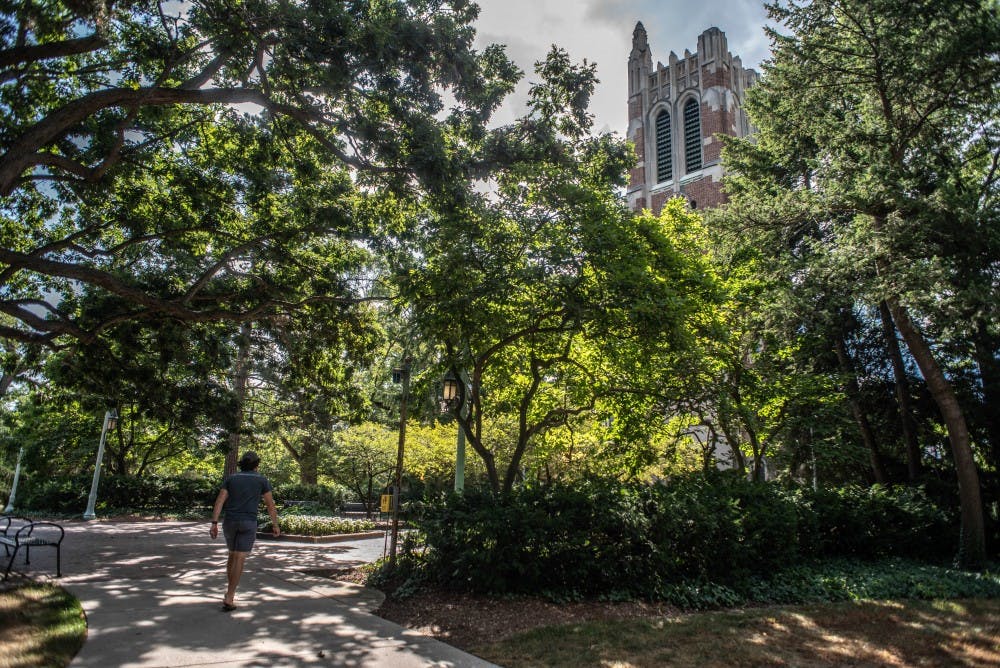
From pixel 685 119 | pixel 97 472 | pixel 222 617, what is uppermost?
pixel 685 119

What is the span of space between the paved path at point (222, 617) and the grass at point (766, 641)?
0.99 metres

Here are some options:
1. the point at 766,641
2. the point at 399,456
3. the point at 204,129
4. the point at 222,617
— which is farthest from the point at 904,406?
A: the point at 204,129

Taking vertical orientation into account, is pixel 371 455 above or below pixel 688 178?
below

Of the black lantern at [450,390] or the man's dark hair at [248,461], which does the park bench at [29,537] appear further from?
the black lantern at [450,390]

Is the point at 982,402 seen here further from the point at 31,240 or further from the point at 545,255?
the point at 31,240

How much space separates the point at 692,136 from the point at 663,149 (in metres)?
2.04

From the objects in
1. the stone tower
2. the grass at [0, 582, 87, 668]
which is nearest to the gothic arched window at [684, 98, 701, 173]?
the stone tower

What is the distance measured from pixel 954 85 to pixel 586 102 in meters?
8.79

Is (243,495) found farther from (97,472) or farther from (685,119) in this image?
(685,119)

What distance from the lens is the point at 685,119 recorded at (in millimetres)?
40000

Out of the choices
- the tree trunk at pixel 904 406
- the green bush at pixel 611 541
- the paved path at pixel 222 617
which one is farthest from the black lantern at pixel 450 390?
the tree trunk at pixel 904 406

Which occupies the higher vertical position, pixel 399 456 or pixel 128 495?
pixel 399 456

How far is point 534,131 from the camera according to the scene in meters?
9.41

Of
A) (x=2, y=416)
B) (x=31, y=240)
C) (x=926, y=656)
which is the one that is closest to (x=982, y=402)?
(x=926, y=656)
